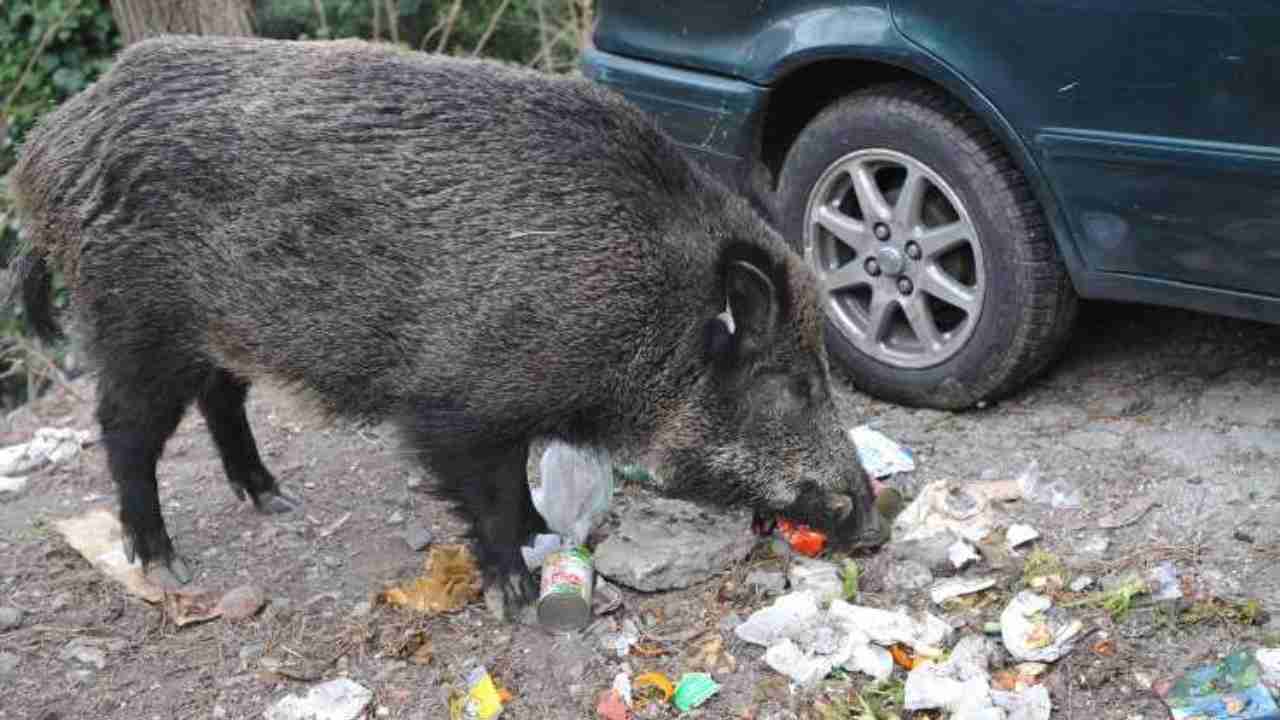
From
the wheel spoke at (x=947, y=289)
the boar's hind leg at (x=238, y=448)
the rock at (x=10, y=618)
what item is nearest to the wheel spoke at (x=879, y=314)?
the wheel spoke at (x=947, y=289)

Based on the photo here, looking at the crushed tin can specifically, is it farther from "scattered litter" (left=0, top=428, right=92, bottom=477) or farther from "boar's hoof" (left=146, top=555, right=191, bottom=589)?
"scattered litter" (left=0, top=428, right=92, bottom=477)

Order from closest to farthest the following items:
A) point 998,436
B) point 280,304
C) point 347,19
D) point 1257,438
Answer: point 280,304
point 1257,438
point 998,436
point 347,19

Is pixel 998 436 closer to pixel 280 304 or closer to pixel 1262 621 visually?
pixel 1262 621

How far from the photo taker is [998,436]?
4.78 m

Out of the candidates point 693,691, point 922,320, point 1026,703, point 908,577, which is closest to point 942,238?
point 922,320

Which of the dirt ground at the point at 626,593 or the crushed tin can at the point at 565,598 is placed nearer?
the dirt ground at the point at 626,593

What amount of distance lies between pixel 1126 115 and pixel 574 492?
6.51 feet

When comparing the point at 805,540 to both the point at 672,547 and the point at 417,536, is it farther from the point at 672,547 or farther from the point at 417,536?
the point at 417,536

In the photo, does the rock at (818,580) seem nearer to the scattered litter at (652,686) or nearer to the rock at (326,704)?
the scattered litter at (652,686)

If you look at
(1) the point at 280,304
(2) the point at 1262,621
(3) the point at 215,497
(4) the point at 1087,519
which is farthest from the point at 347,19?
(2) the point at 1262,621

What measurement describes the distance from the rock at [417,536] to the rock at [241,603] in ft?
1.66

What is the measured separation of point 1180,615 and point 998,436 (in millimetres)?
1092

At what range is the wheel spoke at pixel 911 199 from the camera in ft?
15.3

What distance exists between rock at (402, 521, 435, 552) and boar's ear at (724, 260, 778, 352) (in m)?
1.33
